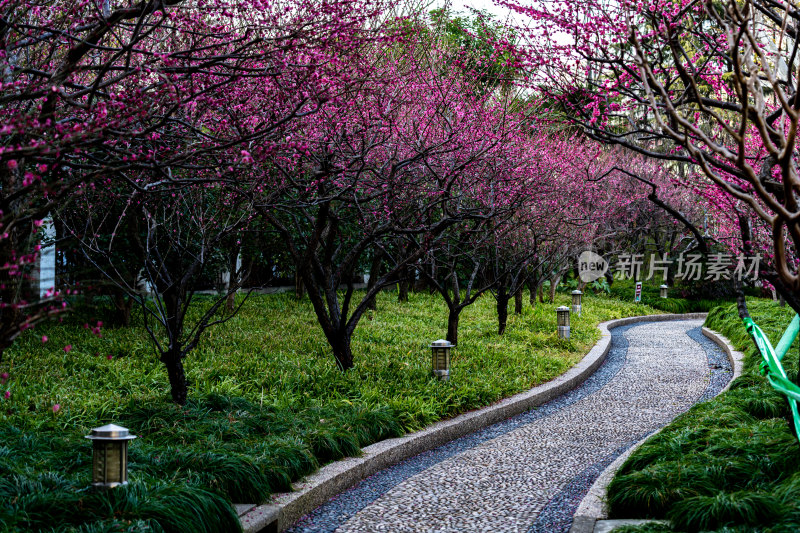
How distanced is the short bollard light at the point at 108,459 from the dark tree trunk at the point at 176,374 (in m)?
2.65

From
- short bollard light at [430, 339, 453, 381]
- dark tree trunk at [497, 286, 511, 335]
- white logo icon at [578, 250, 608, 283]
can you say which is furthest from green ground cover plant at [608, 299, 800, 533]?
white logo icon at [578, 250, 608, 283]

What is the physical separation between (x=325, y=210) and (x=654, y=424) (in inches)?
188

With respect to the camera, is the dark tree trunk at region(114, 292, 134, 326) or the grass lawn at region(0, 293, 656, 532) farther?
the dark tree trunk at region(114, 292, 134, 326)

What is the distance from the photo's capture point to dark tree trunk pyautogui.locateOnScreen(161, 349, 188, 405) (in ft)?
22.8

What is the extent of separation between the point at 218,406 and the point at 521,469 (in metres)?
2.91

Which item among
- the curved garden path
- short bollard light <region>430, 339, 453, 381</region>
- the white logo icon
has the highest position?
the white logo icon

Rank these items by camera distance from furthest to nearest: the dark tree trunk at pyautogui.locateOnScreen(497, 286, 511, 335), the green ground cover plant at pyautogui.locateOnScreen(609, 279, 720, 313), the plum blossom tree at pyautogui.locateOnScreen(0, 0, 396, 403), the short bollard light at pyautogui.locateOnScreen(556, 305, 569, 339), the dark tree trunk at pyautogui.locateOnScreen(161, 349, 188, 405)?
the green ground cover plant at pyautogui.locateOnScreen(609, 279, 720, 313) → the short bollard light at pyautogui.locateOnScreen(556, 305, 569, 339) → the dark tree trunk at pyautogui.locateOnScreen(497, 286, 511, 335) → the dark tree trunk at pyautogui.locateOnScreen(161, 349, 188, 405) → the plum blossom tree at pyautogui.locateOnScreen(0, 0, 396, 403)

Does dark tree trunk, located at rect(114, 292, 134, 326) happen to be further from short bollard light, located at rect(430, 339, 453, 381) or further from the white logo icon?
the white logo icon

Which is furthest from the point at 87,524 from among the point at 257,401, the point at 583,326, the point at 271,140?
the point at 583,326

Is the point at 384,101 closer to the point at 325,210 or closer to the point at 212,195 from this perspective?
the point at 325,210

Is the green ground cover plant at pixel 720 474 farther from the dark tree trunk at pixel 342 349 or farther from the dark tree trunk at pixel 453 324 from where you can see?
the dark tree trunk at pixel 453 324

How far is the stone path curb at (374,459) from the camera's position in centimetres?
493

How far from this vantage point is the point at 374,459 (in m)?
6.46

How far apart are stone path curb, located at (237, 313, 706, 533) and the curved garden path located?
85mm
